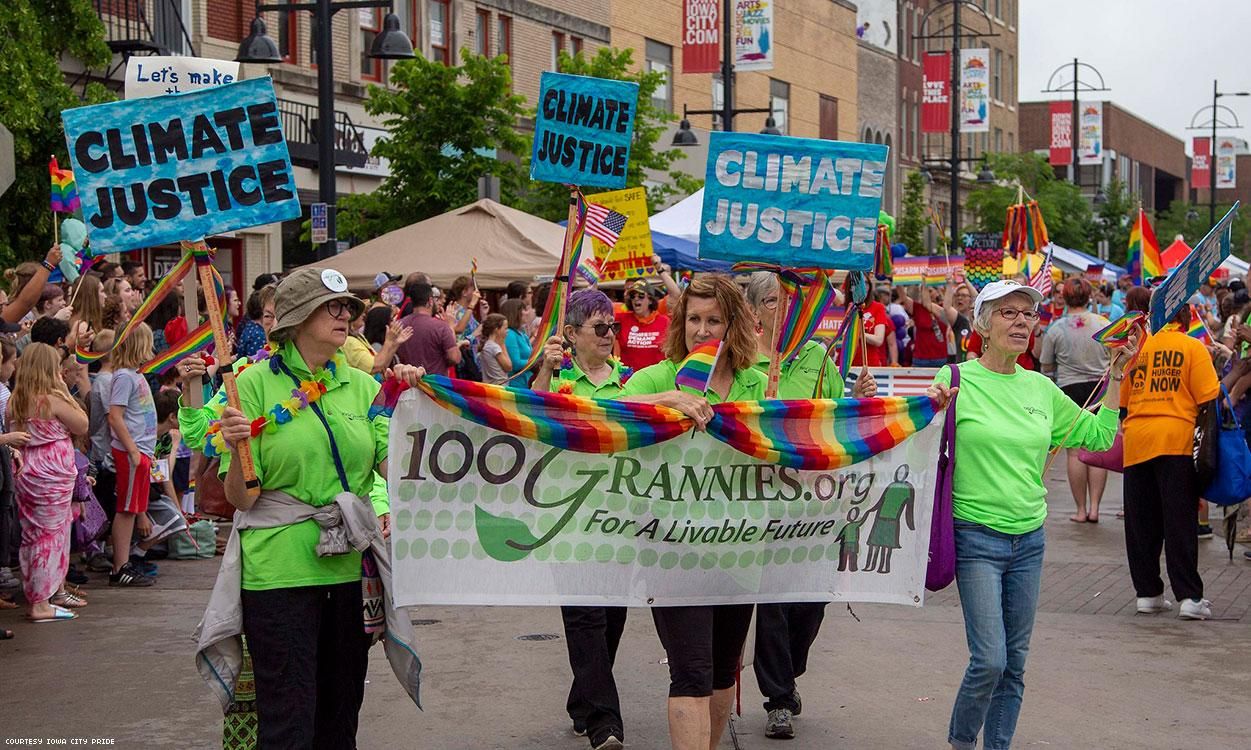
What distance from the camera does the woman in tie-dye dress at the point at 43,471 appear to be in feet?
32.1

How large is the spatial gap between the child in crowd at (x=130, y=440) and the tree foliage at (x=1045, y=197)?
41.8 metres

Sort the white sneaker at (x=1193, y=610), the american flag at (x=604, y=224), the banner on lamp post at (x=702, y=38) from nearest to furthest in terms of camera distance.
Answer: the white sneaker at (x=1193, y=610), the american flag at (x=604, y=224), the banner on lamp post at (x=702, y=38)

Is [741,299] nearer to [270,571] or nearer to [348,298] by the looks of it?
[348,298]

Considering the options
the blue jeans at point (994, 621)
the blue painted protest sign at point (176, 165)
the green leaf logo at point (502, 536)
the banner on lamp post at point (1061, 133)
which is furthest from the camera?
the banner on lamp post at point (1061, 133)

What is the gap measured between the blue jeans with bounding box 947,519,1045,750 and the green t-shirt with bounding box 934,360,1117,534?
0.22ft

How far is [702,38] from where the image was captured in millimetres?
32406

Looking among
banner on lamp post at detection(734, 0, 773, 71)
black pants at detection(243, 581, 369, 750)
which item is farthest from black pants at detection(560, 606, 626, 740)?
banner on lamp post at detection(734, 0, 773, 71)

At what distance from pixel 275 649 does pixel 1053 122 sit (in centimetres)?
5416

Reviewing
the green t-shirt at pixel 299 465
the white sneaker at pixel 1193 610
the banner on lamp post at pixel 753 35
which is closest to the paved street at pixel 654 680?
the white sneaker at pixel 1193 610

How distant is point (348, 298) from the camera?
548 cm

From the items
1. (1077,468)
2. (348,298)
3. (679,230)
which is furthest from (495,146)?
(348,298)

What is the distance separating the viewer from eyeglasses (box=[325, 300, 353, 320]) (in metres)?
5.44

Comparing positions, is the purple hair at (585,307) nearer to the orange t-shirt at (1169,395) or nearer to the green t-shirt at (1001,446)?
the green t-shirt at (1001,446)

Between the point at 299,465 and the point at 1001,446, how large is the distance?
250 cm
